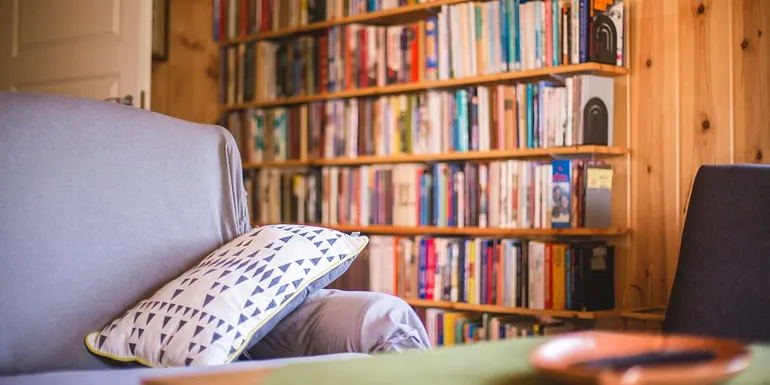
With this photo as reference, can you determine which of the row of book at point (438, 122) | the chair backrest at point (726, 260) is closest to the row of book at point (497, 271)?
the row of book at point (438, 122)

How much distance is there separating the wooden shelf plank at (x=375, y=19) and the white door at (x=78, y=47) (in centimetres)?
74

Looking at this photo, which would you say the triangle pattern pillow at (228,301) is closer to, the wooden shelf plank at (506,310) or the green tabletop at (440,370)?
the green tabletop at (440,370)

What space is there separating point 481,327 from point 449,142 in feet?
2.29

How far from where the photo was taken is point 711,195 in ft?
5.62

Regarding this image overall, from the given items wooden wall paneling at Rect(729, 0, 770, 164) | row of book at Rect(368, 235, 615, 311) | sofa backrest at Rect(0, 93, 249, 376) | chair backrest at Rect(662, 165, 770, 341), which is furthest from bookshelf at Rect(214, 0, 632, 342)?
sofa backrest at Rect(0, 93, 249, 376)

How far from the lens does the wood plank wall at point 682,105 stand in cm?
282

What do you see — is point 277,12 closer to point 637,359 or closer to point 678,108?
point 678,108

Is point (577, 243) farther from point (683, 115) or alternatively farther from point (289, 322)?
point (289, 322)

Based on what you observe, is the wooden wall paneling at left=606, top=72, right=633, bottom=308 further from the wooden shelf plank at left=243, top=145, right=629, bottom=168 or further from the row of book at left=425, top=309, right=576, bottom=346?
the row of book at left=425, top=309, right=576, bottom=346

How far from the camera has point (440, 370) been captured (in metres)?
0.76

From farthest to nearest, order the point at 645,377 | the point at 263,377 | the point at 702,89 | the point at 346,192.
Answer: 1. the point at 346,192
2. the point at 702,89
3. the point at 263,377
4. the point at 645,377

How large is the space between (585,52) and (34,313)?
6.51 feet

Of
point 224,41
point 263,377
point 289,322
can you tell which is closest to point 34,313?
point 289,322

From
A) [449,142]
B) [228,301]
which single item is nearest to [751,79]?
[449,142]
